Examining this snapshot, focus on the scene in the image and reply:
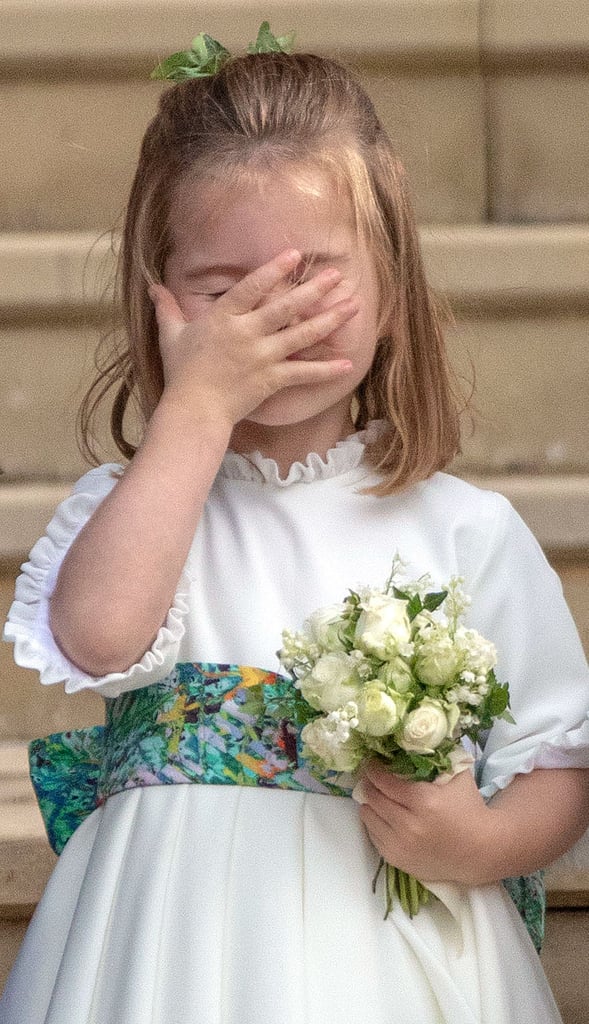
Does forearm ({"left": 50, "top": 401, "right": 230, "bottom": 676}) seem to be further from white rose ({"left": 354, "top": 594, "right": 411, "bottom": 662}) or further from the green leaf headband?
the green leaf headband

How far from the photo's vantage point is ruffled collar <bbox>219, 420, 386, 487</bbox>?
1.86 meters

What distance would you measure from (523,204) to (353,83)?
1.07 m

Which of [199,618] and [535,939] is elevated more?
[199,618]

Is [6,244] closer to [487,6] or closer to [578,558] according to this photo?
[487,6]

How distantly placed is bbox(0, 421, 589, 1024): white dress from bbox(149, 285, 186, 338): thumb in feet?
0.70

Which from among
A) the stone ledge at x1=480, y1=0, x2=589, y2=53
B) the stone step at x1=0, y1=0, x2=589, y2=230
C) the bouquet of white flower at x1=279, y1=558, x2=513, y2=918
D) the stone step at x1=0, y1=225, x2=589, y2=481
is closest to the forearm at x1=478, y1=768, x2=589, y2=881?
the bouquet of white flower at x1=279, y1=558, x2=513, y2=918

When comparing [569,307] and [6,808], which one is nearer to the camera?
[6,808]

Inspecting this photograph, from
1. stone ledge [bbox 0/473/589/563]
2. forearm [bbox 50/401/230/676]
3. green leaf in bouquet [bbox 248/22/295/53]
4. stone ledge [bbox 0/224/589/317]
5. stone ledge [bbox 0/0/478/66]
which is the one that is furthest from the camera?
stone ledge [bbox 0/0/478/66]

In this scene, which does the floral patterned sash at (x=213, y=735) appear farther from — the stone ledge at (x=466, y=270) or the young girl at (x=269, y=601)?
the stone ledge at (x=466, y=270)

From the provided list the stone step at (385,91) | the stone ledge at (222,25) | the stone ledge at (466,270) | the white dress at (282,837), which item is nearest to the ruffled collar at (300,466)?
the white dress at (282,837)

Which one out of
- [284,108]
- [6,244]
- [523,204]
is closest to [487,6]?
[523,204]

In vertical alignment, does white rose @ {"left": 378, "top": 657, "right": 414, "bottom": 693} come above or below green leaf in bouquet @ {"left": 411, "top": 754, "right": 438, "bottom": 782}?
above

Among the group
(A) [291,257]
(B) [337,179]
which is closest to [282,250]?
(A) [291,257]

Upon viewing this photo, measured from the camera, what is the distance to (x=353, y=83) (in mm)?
1928
